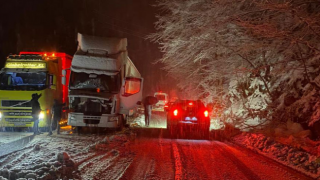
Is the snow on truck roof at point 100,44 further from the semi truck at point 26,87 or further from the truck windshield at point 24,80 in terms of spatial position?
the truck windshield at point 24,80

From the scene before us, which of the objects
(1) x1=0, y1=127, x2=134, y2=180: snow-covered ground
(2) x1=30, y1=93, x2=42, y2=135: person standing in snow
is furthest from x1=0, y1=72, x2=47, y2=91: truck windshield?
(1) x1=0, y1=127, x2=134, y2=180: snow-covered ground

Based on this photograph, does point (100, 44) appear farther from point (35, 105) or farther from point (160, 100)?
point (160, 100)

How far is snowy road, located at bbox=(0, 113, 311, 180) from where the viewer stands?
6.91 metres

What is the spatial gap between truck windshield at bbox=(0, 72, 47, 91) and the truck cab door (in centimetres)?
377

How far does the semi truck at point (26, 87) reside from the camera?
13461mm

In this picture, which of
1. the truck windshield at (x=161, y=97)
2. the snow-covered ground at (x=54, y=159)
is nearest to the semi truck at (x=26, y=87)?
the snow-covered ground at (x=54, y=159)

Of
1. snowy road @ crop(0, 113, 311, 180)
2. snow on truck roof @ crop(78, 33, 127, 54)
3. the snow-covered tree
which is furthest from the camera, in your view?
snow on truck roof @ crop(78, 33, 127, 54)

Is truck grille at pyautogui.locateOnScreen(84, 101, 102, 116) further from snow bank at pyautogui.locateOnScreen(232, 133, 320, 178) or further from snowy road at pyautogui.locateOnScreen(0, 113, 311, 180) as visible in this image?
snow bank at pyautogui.locateOnScreen(232, 133, 320, 178)

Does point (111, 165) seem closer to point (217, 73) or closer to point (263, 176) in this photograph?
point (263, 176)

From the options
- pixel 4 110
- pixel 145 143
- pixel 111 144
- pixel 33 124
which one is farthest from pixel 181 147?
pixel 4 110

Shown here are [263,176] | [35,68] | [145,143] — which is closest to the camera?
[263,176]

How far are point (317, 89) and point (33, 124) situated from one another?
12.4m

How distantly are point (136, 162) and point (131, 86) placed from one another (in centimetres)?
790

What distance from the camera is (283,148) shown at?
10.2 m
